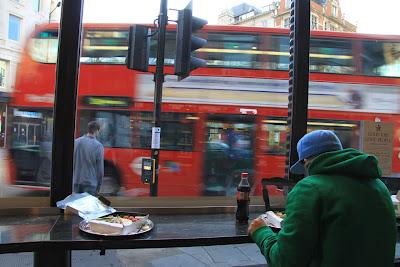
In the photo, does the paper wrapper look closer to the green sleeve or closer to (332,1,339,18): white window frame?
the green sleeve

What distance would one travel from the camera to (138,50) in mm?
4441

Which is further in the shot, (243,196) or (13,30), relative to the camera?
(13,30)

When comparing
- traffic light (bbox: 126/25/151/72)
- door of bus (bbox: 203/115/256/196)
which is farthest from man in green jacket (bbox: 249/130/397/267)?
door of bus (bbox: 203/115/256/196)

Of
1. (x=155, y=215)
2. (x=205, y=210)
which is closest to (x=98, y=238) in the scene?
(x=155, y=215)

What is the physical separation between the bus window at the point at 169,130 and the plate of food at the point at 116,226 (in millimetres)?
5290

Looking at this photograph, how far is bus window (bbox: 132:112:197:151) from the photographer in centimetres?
739

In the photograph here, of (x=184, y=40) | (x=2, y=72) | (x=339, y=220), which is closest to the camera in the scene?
(x=339, y=220)

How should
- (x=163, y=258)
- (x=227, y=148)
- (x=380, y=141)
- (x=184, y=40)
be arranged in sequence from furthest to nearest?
(x=227, y=148)
(x=163, y=258)
(x=184, y=40)
(x=380, y=141)

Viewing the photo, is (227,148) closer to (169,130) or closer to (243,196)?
(169,130)

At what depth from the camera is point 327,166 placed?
1.52 m

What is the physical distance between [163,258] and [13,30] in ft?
11.8

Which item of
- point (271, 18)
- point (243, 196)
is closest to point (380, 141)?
point (243, 196)

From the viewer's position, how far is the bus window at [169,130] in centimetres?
739

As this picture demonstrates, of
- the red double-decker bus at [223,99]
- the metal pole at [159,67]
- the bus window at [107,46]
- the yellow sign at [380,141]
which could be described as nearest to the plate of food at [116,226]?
the yellow sign at [380,141]
